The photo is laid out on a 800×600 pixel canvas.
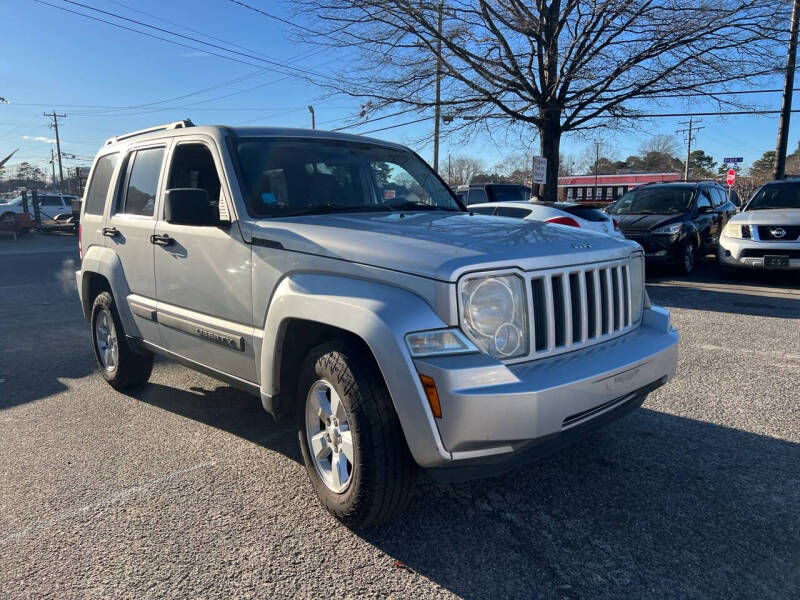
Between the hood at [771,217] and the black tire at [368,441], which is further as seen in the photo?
the hood at [771,217]

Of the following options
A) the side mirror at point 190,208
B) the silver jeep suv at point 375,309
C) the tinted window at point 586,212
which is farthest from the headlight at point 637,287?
the tinted window at point 586,212

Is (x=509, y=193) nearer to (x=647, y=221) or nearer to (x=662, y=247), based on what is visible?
(x=647, y=221)

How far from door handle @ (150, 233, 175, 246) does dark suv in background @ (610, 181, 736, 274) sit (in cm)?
874

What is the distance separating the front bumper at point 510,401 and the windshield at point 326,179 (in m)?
1.62

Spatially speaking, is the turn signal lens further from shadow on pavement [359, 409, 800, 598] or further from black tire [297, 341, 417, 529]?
shadow on pavement [359, 409, 800, 598]

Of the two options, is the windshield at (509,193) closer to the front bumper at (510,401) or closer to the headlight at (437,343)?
the front bumper at (510,401)

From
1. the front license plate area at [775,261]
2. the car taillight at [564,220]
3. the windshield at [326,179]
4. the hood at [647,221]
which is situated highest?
the windshield at [326,179]

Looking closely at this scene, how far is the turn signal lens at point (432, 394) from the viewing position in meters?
2.29

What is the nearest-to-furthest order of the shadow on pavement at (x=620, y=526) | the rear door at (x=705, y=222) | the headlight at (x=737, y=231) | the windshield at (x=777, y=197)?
the shadow on pavement at (x=620, y=526)
the headlight at (x=737, y=231)
the windshield at (x=777, y=197)
the rear door at (x=705, y=222)

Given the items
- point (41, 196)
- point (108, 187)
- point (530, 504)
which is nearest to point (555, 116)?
point (108, 187)

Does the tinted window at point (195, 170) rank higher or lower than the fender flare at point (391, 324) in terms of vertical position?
higher

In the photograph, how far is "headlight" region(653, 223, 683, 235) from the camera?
35.0ft

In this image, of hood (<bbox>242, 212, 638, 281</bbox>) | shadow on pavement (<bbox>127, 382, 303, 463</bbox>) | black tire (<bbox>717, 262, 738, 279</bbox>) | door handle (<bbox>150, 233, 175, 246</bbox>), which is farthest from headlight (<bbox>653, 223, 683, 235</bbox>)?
door handle (<bbox>150, 233, 175, 246</bbox>)

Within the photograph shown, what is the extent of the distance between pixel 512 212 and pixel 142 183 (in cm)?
635
